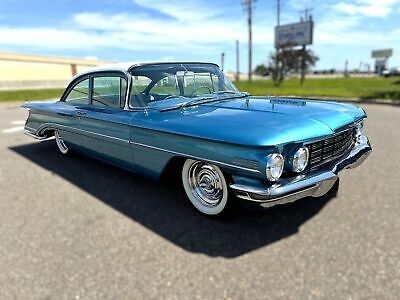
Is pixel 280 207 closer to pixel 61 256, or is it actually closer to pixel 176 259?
pixel 176 259

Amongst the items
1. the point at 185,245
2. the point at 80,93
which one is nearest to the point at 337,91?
the point at 80,93

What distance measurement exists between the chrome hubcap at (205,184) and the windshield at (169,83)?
910 millimetres

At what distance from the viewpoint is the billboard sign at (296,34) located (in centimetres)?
4167

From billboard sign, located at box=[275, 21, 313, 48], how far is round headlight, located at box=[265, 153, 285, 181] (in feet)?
135

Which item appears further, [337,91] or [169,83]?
[337,91]

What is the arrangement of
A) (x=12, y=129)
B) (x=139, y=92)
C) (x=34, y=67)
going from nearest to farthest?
1. (x=139, y=92)
2. (x=12, y=129)
3. (x=34, y=67)

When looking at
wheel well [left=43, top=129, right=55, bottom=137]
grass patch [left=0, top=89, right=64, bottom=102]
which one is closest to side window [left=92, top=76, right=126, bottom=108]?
wheel well [left=43, top=129, right=55, bottom=137]

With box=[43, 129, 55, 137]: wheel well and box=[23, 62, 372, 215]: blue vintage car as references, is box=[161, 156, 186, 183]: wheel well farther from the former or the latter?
box=[43, 129, 55, 137]: wheel well

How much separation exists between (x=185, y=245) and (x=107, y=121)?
1772mm

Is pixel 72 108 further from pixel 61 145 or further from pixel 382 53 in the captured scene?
pixel 382 53

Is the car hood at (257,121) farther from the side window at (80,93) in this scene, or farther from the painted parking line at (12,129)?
the painted parking line at (12,129)

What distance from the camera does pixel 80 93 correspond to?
4383 mm

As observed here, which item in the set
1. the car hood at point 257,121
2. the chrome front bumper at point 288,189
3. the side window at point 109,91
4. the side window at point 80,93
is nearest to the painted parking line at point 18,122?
the side window at point 80,93

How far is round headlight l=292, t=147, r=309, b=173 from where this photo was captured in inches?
95.3
